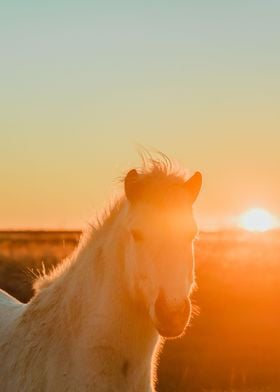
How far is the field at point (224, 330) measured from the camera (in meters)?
11.9

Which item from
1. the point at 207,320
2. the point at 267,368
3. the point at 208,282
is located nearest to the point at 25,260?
the point at 208,282

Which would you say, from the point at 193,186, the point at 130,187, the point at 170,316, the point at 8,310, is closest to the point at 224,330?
the point at 8,310

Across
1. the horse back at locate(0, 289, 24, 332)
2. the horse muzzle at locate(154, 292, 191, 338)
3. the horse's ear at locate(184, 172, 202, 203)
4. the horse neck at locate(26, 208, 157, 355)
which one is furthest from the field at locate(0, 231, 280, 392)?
the horse muzzle at locate(154, 292, 191, 338)

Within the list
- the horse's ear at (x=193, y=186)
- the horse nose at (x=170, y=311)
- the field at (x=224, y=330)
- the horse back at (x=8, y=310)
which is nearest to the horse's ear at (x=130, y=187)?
the horse's ear at (x=193, y=186)

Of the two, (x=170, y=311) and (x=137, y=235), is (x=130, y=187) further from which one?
(x=170, y=311)

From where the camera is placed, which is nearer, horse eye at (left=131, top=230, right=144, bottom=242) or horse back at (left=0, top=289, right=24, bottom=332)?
horse eye at (left=131, top=230, right=144, bottom=242)

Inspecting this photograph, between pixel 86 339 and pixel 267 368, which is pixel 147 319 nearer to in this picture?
pixel 86 339

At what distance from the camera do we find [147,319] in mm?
5629

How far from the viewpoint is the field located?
11945mm

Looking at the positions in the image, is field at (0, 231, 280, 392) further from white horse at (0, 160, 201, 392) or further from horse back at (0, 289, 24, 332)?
white horse at (0, 160, 201, 392)

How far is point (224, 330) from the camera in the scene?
564 inches

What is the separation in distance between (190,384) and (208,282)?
612 centimetres

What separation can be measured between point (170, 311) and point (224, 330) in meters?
9.44

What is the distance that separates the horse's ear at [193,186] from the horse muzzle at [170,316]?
0.94m
